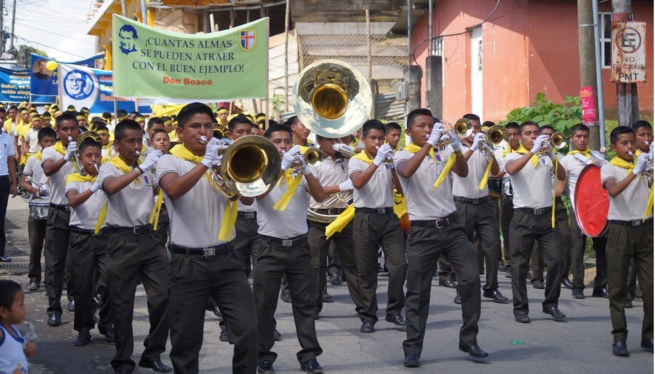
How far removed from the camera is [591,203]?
10.4m

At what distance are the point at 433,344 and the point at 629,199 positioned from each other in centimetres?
227

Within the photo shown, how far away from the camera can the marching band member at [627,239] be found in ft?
27.4

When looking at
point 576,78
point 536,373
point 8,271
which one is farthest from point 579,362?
point 576,78

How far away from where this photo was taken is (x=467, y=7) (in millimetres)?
22547

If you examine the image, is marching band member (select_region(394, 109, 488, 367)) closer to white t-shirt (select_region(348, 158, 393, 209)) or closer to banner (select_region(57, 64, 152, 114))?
white t-shirt (select_region(348, 158, 393, 209))

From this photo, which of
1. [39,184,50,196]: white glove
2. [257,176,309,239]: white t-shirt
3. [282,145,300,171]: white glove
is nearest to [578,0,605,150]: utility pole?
[257,176,309,239]: white t-shirt

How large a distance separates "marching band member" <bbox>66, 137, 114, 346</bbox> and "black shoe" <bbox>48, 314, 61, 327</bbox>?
0.69 metres

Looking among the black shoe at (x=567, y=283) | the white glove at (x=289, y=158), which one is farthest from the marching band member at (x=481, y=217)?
the white glove at (x=289, y=158)

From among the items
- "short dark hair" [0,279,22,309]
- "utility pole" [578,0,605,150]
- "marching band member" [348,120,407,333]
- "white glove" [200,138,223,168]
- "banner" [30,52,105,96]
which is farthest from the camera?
"banner" [30,52,105,96]

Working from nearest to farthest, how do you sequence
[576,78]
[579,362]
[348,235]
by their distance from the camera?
[579,362], [348,235], [576,78]

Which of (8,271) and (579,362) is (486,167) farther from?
(8,271)

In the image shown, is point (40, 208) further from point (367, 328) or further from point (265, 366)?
point (265, 366)

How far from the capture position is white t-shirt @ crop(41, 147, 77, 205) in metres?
9.95

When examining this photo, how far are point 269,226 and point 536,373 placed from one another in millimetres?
2546
